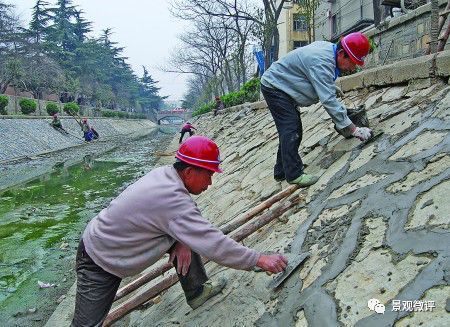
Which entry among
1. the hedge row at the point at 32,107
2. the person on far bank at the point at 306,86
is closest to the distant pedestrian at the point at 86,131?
the hedge row at the point at 32,107

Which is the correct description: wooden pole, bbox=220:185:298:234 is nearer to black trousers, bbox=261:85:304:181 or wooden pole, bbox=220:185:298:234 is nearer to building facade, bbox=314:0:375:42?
black trousers, bbox=261:85:304:181

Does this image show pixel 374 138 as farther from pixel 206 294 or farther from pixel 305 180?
pixel 206 294

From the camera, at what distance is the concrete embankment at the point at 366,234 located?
210 cm

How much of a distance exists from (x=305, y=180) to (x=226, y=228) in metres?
0.93

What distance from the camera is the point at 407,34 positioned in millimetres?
9625

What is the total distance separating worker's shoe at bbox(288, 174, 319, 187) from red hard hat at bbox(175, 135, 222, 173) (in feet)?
5.54

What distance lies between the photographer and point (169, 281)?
3.19 metres

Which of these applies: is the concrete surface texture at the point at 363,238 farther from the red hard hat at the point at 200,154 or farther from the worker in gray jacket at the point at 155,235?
the red hard hat at the point at 200,154

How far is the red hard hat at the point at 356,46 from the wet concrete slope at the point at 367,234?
0.79 meters

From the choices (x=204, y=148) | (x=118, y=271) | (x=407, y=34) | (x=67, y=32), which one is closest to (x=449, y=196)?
(x=204, y=148)

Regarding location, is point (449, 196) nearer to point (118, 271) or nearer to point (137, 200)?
point (137, 200)

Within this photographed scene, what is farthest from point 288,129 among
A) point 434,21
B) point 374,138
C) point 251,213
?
point 434,21

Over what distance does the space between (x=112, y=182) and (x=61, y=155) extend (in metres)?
9.93

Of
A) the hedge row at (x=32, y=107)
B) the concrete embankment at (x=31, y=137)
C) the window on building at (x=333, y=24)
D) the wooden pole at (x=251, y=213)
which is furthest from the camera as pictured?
the window on building at (x=333, y=24)
